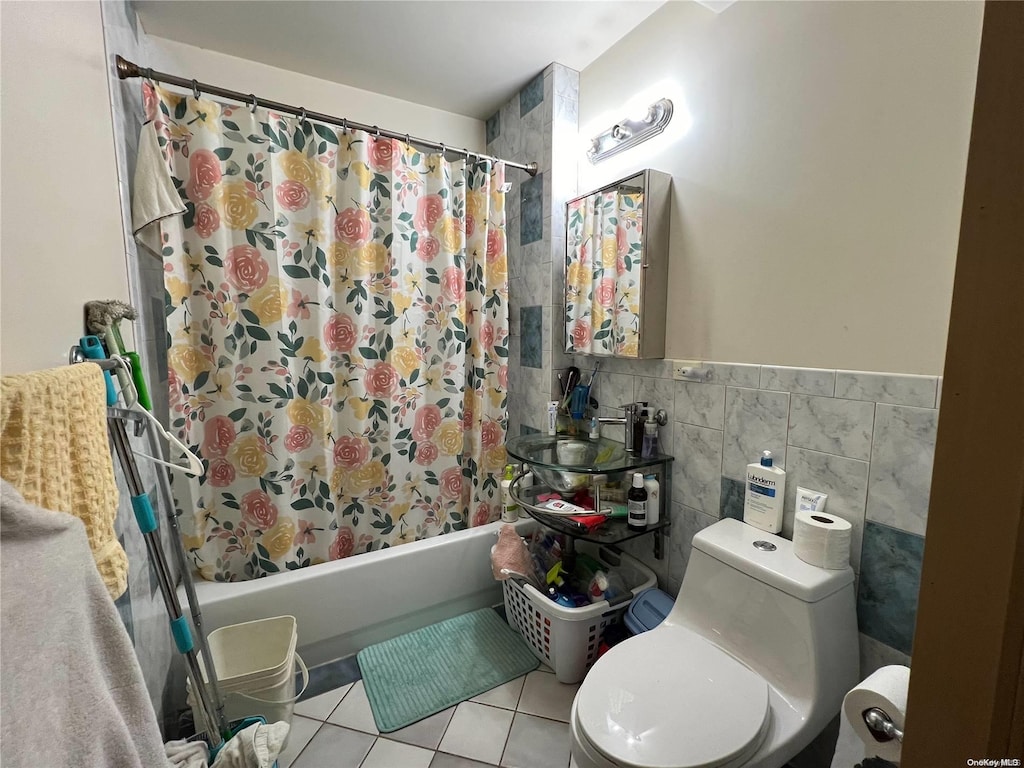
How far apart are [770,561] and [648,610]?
0.55 metres

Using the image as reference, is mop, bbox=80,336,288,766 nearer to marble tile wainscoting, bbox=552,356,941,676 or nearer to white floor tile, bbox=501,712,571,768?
white floor tile, bbox=501,712,571,768

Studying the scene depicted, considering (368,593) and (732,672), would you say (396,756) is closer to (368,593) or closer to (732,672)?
(368,593)

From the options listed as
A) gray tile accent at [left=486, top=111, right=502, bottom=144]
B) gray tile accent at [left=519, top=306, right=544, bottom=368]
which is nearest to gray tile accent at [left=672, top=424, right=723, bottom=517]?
gray tile accent at [left=519, top=306, right=544, bottom=368]

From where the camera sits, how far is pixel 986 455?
311mm

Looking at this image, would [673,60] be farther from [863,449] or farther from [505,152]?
[863,449]

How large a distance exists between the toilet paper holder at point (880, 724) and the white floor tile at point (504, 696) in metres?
1.07

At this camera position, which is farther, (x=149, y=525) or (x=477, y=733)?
(x=477, y=733)

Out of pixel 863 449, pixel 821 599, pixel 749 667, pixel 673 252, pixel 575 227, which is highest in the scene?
pixel 575 227

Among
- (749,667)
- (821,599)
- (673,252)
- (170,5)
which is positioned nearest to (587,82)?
(673,252)

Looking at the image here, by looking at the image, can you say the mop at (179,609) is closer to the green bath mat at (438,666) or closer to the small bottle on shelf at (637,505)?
the green bath mat at (438,666)

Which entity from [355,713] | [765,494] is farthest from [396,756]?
[765,494]

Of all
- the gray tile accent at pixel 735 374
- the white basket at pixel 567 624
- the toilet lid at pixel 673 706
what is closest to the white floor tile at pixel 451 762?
the white basket at pixel 567 624

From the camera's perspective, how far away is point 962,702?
327mm

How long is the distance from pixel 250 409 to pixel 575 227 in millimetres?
1462
